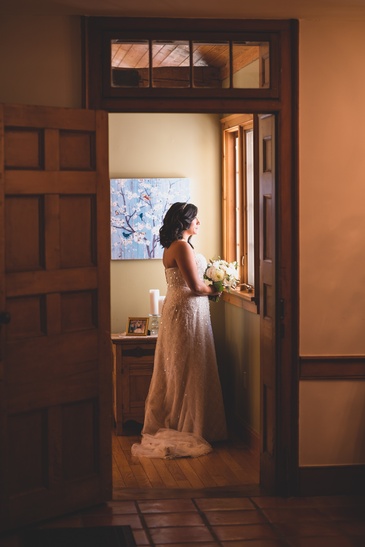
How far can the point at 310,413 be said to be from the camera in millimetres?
5047

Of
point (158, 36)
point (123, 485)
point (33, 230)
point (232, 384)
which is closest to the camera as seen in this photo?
point (33, 230)

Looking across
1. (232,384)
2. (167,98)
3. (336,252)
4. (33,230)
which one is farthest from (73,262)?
→ (232,384)

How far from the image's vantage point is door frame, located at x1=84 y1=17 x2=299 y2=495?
4785 millimetres

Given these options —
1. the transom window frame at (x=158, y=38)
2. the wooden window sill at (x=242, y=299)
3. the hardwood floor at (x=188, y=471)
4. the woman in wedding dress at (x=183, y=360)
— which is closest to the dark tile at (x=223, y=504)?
the hardwood floor at (x=188, y=471)

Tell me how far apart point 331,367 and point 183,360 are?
63.5 inches

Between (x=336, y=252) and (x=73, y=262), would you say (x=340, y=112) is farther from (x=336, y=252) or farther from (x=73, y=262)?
(x=73, y=262)

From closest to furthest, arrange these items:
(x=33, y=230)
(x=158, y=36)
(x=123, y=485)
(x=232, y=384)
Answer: (x=33, y=230) < (x=158, y=36) < (x=123, y=485) < (x=232, y=384)

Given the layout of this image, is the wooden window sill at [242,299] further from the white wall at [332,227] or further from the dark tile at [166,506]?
the dark tile at [166,506]

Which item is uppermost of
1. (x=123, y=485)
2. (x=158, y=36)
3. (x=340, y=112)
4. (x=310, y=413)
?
(x=158, y=36)

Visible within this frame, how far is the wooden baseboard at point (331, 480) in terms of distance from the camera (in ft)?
16.5

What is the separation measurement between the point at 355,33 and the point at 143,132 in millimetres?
2551

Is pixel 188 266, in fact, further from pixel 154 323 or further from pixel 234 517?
pixel 234 517

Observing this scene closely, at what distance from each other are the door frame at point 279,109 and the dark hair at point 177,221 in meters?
1.57

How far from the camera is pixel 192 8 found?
4.66m
